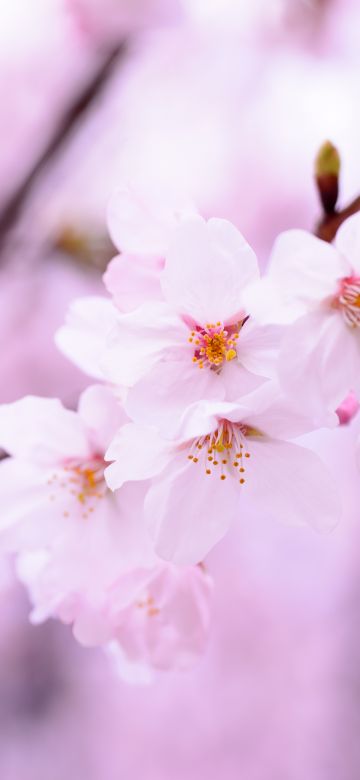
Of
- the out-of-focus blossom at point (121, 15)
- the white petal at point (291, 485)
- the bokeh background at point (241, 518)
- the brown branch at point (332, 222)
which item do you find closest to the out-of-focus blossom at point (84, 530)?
the white petal at point (291, 485)

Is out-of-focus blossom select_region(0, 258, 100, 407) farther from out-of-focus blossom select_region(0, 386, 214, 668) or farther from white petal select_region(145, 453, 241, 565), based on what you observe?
white petal select_region(145, 453, 241, 565)

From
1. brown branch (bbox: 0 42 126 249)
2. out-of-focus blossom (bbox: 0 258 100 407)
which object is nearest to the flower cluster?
brown branch (bbox: 0 42 126 249)

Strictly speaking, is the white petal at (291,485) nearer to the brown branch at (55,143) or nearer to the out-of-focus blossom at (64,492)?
the out-of-focus blossom at (64,492)

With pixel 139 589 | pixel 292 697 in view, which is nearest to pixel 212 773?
pixel 292 697

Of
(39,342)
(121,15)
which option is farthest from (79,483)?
(39,342)

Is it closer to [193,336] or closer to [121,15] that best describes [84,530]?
[193,336]
